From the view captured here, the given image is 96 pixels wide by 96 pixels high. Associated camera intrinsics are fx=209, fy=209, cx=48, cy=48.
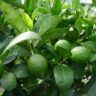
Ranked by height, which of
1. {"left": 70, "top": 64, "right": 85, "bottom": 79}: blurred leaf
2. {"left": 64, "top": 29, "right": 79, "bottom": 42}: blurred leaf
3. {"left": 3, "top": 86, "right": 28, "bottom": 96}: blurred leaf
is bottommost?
{"left": 3, "top": 86, "right": 28, "bottom": 96}: blurred leaf

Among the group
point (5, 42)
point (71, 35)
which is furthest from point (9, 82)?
point (71, 35)

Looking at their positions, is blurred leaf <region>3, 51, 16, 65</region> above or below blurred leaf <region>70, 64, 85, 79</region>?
above

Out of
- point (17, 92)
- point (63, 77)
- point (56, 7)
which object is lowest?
point (17, 92)

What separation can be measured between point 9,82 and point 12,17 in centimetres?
17

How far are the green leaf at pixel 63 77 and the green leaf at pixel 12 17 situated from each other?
14 centimetres

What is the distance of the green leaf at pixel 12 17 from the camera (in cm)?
54

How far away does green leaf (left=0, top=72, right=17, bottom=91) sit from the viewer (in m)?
0.50

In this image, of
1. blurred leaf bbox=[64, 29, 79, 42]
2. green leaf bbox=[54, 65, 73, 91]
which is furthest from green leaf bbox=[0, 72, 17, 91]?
blurred leaf bbox=[64, 29, 79, 42]

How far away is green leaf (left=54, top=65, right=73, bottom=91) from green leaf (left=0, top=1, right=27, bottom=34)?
0.14 meters

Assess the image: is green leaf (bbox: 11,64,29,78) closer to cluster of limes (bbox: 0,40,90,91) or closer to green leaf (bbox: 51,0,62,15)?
cluster of limes (bbox: 0,40,90,91)

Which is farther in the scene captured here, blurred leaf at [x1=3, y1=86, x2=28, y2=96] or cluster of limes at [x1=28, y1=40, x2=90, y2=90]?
blurred leaf at [x1=3, y1=86, x2=28, y2=96]

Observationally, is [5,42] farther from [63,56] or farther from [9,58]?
[63,56]

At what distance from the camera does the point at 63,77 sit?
51 cm

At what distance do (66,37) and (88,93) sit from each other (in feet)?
0.60
